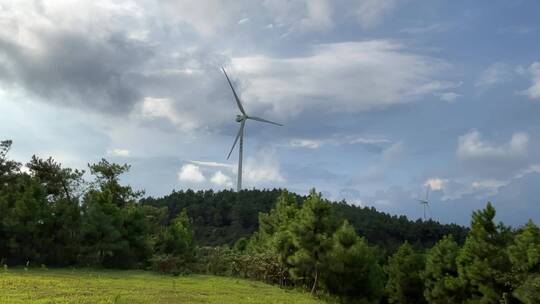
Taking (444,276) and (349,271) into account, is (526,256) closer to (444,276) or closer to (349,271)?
(349,271)

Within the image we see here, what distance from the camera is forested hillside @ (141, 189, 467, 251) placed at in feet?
294

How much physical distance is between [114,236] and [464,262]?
86.4ft

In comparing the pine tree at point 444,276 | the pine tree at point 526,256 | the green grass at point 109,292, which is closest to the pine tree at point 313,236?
the green grass at point 109,292

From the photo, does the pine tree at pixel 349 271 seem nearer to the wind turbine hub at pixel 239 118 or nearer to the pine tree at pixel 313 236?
the pine tree at pixel 313 236

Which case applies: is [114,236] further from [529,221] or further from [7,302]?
[529,221]

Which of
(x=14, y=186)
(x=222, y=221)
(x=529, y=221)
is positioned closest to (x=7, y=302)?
(x=14, y=186)

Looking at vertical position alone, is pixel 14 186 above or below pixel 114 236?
above

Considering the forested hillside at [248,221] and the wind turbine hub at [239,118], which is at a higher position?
the wind turbine hub at [239,118]

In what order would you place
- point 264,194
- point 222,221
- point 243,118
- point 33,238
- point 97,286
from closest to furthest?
point 97,286, point 33,238, point 243,118, point 222,221, point 264,194

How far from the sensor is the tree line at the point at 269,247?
3111 centimetres

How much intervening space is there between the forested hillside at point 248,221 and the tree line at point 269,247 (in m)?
37.1

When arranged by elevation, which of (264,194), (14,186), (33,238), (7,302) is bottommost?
(7,302)

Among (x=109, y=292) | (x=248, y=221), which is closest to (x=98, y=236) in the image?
(x=109, y=292)

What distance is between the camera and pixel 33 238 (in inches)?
1192
